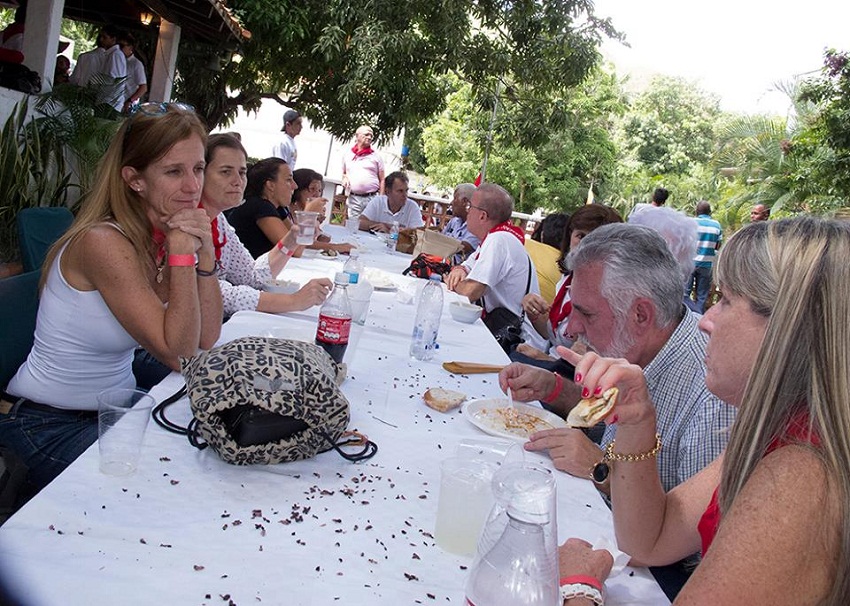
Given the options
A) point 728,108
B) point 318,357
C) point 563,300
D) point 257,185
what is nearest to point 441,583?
point 318,357

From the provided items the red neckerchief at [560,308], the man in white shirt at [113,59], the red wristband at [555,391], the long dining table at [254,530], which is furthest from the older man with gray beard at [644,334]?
the man in white shirt at [113,59]

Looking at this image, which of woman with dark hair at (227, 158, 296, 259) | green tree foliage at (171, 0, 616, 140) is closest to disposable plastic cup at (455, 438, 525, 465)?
woman with dark hair at (227, 158, 296, 259)

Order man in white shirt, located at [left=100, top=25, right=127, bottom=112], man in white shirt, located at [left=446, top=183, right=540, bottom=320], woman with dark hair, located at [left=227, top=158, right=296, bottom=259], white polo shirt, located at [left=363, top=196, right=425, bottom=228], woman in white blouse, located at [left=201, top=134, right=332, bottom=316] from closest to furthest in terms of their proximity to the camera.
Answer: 1. woman in white blouse, located at [left=201, top=134, right=332, bottom=316]
2. man in white shirt, located at [left=446, top=183, right=540, bottom=320]
3. woman with dark hair, located at [left=227, top=158, right=296, bottom=259]
4. white polo shirt, located at [left=363, top=196, right=425, bottom=228]
5. man in white shirt, located at [left=100, top=25, right=127, bottom=112]

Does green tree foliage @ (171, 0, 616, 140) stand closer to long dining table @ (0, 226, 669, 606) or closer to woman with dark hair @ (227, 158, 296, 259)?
woman with dark hair @ (227, 158, 296, 259)

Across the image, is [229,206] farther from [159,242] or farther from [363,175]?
[363,175]

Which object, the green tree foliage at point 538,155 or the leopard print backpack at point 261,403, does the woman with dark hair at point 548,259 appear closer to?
the leopard print backpack at point 261,403

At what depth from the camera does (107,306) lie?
2166 mm

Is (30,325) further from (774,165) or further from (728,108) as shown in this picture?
(728,108)

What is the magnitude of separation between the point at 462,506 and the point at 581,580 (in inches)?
9.9

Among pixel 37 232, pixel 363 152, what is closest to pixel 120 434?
pixel 37 232

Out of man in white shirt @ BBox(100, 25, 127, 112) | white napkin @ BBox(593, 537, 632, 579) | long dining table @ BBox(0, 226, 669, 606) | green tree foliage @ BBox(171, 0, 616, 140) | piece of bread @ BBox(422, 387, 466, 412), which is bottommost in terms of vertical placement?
long dining table @ BBox(0, 226, 669, 606)

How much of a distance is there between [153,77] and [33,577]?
37.3 ft

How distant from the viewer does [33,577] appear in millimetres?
1046

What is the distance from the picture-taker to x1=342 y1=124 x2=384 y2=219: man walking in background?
972 cm
